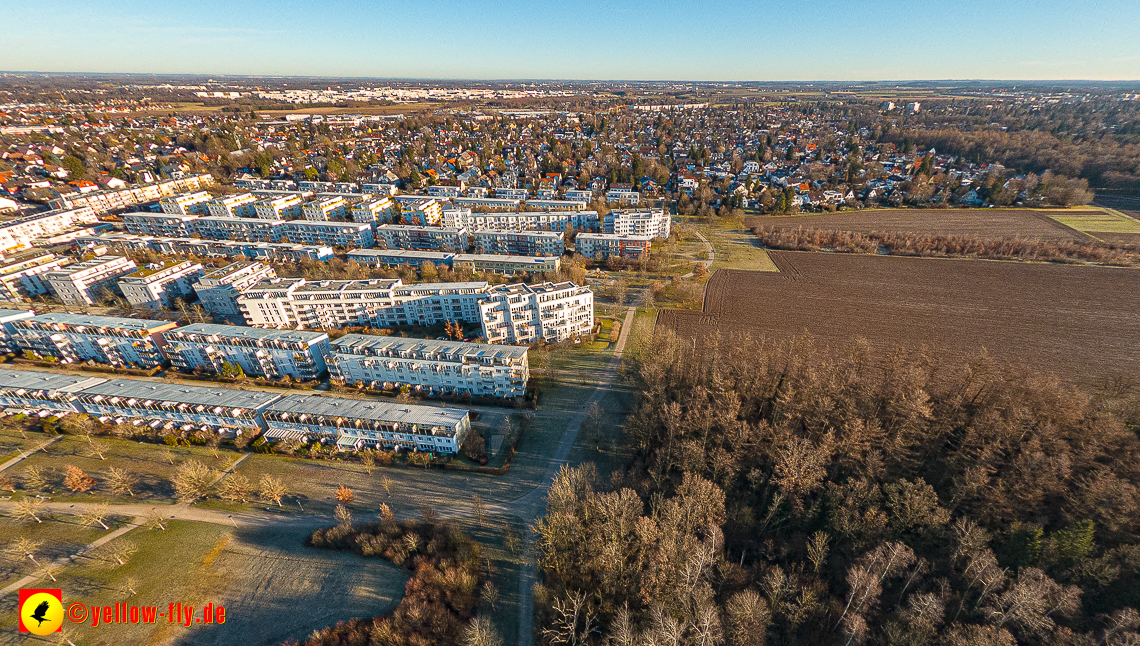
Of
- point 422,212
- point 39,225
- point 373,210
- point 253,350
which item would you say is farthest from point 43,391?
point 39,225

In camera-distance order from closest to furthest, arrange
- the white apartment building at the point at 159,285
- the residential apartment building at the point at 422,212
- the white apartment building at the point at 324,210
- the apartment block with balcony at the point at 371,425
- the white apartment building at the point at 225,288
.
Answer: the apartment block with balcony at the point at 371,425 < the white apartment building at the point at 225,288 < the white apartment building at the point at 159,285 < the white apartment building at the point at 324,210 < the residential apartment building at the point at 422,212

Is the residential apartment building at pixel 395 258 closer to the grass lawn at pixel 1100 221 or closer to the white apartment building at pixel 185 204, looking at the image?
the white apartment building at pixel 185 204

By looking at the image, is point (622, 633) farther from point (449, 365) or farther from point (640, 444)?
point (449, 365)

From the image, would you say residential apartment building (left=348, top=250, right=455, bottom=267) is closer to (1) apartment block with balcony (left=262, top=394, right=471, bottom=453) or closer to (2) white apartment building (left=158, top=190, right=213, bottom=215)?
(1) apartment block with balcony (left=262, top=394, right=471, bottom=453)

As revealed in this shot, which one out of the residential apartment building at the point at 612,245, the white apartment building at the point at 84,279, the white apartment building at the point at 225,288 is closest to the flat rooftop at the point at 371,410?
the white apartment building at the point at 225,288

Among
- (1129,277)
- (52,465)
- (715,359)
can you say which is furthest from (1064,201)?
(52,465)

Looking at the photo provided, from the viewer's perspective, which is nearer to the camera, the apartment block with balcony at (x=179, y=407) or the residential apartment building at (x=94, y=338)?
the apartment block with balcony at (x=179, y=407)

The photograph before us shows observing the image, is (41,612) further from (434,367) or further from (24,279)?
(24,279)
